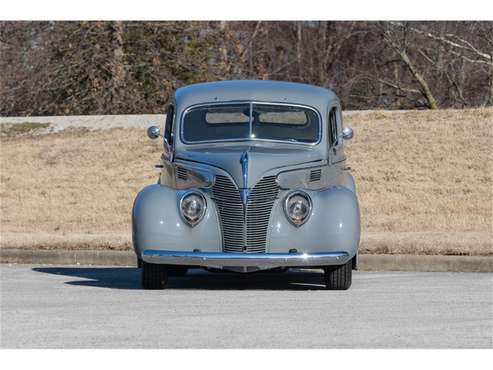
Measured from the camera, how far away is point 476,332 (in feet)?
30.2

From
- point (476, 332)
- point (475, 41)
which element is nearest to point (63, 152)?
point (475, 41)

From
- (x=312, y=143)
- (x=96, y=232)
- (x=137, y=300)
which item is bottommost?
(x=96, y=232)

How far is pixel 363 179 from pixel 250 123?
11789 mm

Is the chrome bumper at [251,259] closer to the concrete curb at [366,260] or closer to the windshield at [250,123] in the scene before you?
the windshield at [250,123]

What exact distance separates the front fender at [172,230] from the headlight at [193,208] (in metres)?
0.04

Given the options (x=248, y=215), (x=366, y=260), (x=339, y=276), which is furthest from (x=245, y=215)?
(x=366, y=260)

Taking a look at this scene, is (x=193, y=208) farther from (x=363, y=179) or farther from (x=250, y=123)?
(x=363, y=179)

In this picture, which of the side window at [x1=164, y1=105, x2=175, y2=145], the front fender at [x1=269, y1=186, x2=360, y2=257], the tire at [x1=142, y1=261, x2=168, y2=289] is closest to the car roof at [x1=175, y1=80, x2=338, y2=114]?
the side window at [x1=164, y1=105, x2=175, y2=145]

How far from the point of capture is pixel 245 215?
1237 cm

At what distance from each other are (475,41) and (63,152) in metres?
14.9

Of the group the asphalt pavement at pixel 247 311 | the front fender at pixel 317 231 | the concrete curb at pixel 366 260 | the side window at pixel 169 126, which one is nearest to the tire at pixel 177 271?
the asphalt pavement at pixel 247 311

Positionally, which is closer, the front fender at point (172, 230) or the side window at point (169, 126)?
the front fender at point (172, 230)

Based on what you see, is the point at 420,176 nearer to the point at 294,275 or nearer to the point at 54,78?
the point at 294,275

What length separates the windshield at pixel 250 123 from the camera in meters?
13.6
